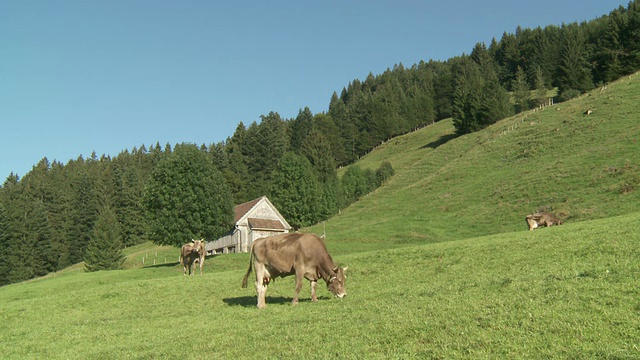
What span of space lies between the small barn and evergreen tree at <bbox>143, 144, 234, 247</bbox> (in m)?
8.53

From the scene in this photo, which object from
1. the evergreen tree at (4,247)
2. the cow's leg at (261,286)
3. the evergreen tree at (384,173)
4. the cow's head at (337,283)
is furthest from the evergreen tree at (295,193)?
the cow's head at (337,283)

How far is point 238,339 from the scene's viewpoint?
38.4ft

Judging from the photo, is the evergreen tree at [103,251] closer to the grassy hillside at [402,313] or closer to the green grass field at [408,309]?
the green grass field at [408,309]

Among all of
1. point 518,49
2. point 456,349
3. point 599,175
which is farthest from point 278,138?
point 456,349

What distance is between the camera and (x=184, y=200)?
53750mm

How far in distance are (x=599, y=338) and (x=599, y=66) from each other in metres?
124

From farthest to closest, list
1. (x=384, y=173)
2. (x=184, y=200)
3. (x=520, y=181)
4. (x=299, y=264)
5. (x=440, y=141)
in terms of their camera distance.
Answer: (x=440, y=141)
(x=384, y=173)
(x=520, y=181)
(x=184, y=200)
(x=299, y=264)

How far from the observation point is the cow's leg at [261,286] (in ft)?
54.3

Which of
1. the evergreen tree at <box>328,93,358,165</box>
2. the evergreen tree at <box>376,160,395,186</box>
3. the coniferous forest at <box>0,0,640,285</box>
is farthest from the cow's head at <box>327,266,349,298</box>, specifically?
the evergreen tree at <box>328,93,358,165</box>

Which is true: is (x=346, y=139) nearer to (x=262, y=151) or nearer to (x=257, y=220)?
(x=262, y=151)

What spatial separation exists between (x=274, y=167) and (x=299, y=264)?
117 metres

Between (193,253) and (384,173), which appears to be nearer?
(193,253)

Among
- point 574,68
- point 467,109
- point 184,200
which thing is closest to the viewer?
point 184,200

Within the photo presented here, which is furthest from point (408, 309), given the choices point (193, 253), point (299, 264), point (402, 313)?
point (193, 253)
